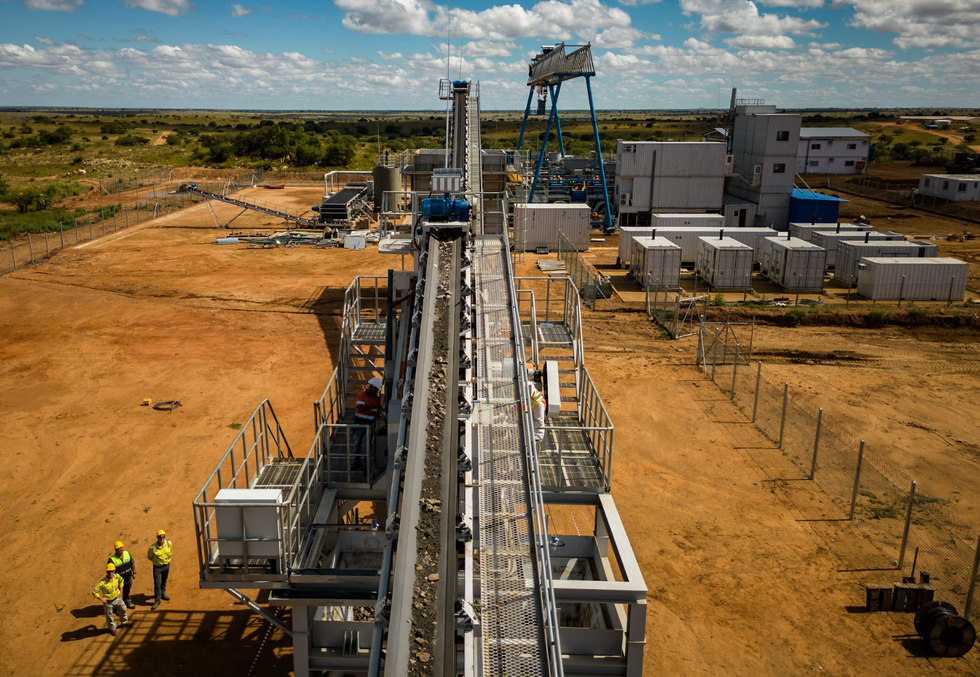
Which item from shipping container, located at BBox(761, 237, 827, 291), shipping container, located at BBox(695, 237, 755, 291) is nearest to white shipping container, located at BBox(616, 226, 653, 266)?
shipping container, located at BBox(695, 237, 755, 291)

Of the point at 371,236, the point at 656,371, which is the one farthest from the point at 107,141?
the point at 656,371

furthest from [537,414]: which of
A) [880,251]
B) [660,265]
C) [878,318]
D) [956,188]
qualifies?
[956,188]

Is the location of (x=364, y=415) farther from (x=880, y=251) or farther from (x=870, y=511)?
(x=880, y=251)

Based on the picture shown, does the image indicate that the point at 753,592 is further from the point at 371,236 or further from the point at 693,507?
the point at 371,236

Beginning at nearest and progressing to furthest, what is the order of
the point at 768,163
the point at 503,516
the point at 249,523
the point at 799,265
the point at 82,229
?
the point at 503,516 → the point at 249,523 → the point at 799,265 → the point at 768,163 → the point at 82,229

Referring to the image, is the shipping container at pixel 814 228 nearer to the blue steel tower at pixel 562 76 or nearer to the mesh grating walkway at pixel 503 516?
the blue steel tower at pixel 562 76
